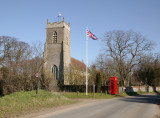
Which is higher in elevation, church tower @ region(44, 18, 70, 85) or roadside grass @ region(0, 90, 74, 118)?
church tower @ region(44, 18, 70, 85)

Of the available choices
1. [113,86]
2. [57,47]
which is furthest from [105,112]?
[57,47]

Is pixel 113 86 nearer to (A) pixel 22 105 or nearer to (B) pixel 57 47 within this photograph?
(A) pixel 22 105

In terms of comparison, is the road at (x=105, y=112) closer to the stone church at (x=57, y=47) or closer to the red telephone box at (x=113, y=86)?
the red telephone box at (x=113, y=86)

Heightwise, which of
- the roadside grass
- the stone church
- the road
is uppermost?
the stone church

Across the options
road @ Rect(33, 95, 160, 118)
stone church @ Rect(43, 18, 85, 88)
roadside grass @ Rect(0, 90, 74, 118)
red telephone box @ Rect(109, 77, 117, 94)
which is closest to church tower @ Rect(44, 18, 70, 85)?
stone church @ Rect(43, 18, 85, 88)

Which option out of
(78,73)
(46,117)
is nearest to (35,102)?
(46,117)

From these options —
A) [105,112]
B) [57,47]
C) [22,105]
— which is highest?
[57,47]

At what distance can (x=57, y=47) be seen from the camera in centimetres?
4828

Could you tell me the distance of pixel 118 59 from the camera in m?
37.9

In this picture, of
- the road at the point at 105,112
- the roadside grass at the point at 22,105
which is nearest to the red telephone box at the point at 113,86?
the road at the point at 105,112

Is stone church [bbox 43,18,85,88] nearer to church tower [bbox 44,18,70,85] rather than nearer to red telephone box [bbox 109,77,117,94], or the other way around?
church tower [bbox 44,18,70,85]

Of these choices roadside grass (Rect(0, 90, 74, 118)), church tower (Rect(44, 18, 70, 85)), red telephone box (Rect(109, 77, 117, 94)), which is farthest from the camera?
church tower (Rect(44, 18, 70, 85))

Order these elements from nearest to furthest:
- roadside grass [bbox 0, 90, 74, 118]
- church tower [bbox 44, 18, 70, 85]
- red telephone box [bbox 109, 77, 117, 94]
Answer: roadside grass [bbox 0, 90, 74, 118]
red telephone box [bbox 109, 77, 117, 94]
church tower [bbox 44, 18, 70, 85]

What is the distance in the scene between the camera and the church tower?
46.4 metres
